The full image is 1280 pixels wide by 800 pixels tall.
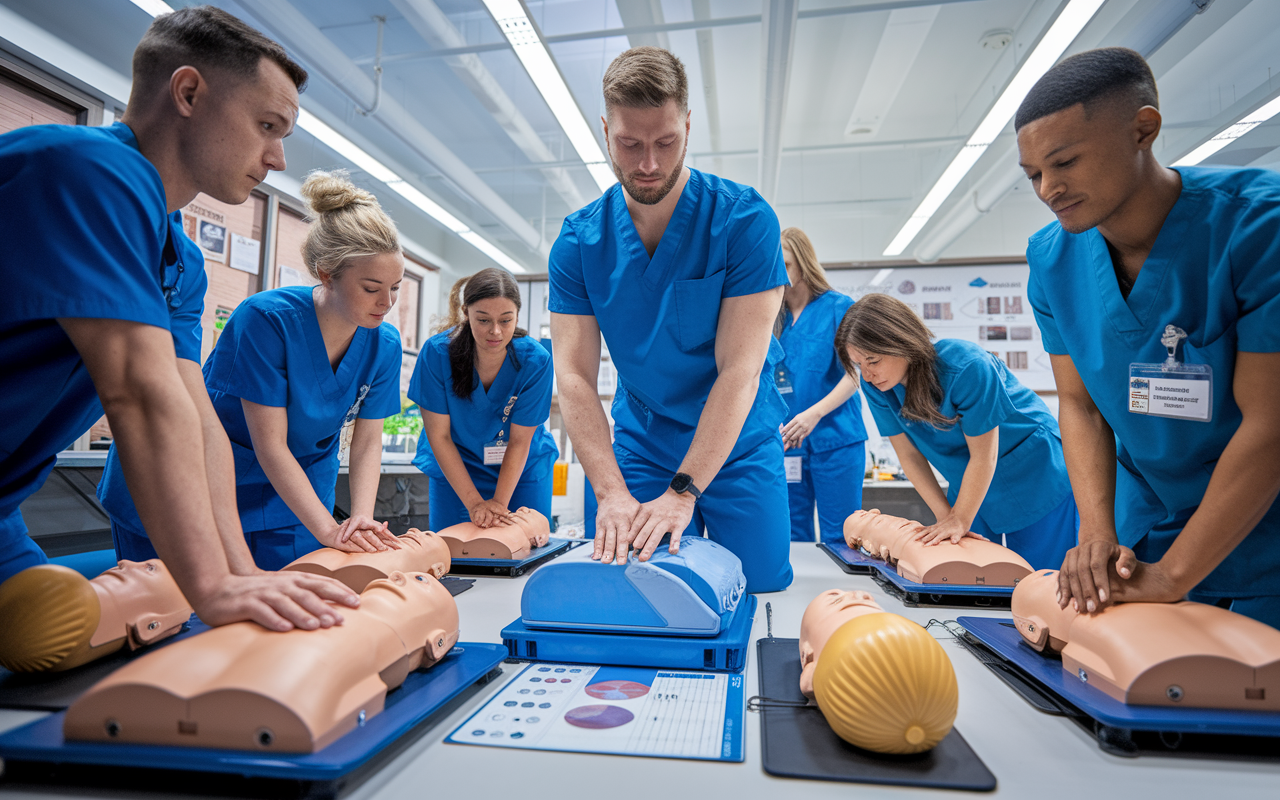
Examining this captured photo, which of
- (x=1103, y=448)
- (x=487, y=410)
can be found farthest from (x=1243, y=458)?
(x=487, y=410)

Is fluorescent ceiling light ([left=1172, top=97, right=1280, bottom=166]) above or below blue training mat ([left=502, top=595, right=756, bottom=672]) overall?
above

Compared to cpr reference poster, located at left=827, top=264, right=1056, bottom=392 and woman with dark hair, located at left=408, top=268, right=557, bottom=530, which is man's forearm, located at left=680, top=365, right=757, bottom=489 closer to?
woman with dark hair, located at left=408, top=268, right=557, bottom=530

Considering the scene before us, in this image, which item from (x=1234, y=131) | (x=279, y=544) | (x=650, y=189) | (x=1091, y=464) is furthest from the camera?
(x=1234, y=131)

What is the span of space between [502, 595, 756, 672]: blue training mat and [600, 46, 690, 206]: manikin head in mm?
900

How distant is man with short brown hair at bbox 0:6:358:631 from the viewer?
0.79 m

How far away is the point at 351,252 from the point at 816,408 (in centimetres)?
191

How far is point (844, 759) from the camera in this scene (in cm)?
70

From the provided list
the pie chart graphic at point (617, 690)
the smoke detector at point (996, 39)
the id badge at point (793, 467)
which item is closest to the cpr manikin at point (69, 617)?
the pie chart graphic at point (617, 690)

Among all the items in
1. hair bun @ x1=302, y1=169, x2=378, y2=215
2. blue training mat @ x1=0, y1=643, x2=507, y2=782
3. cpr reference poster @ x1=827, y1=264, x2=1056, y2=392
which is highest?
cpr reference poster @ x1=827, y1=264, x2=1056, y2=392

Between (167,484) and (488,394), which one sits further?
(488,394)

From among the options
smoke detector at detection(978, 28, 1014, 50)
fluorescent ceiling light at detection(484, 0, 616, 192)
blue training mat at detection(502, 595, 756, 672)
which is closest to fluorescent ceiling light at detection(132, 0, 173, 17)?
fluorescent ceiling light at detection(484, 0, 616, 192)

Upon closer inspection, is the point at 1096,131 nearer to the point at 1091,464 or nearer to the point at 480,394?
the point at 1091,464

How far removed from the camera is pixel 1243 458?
933mm

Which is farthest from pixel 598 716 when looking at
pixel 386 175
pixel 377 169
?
pixel 386 175
